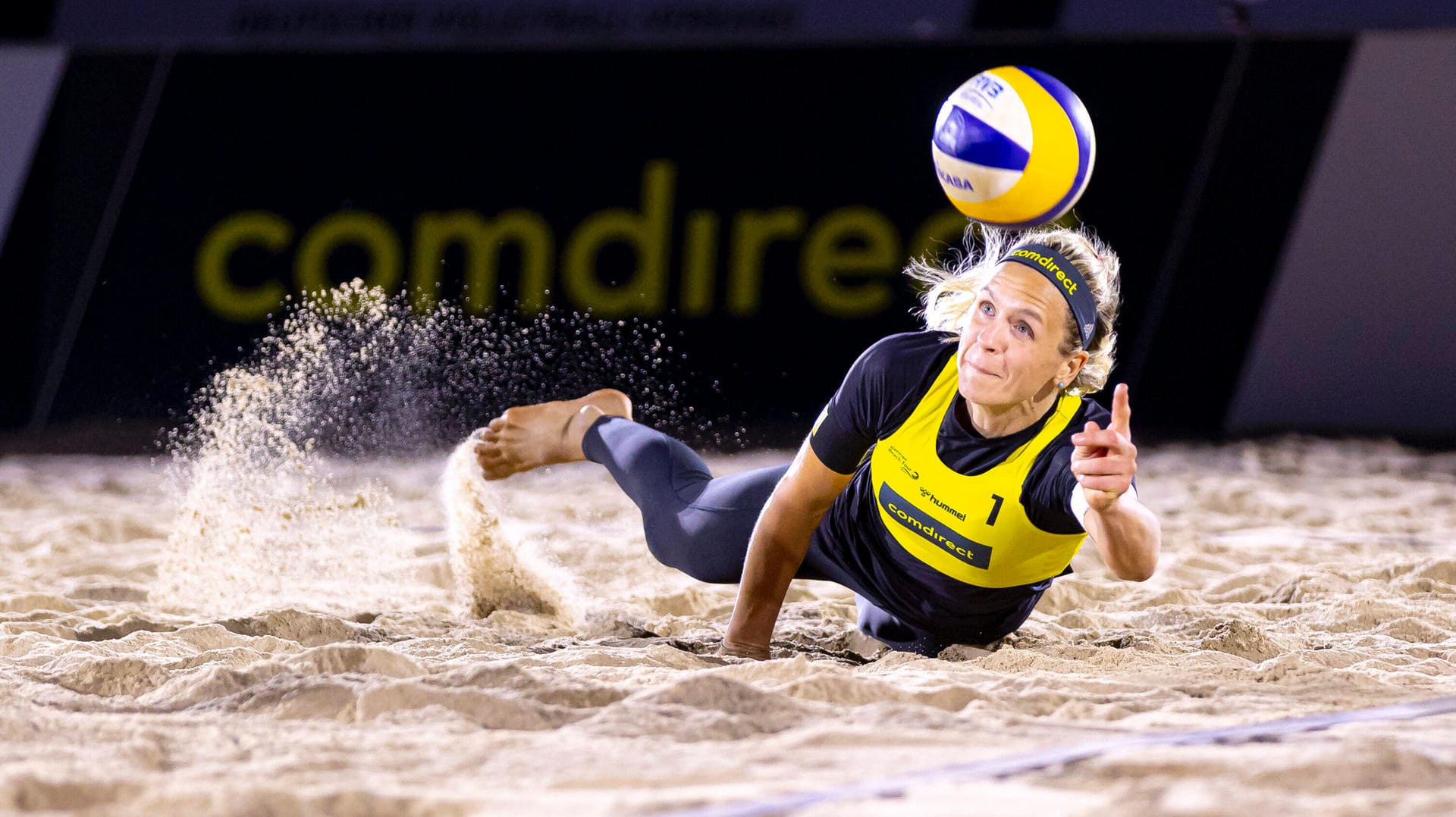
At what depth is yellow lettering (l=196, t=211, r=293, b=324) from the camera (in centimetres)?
794

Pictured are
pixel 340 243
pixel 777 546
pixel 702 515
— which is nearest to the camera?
pixel 777 546

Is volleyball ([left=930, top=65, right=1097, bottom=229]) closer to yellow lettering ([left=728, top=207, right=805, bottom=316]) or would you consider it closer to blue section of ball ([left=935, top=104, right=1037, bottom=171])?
blue section of ball ([left=935, top=104, right=1037, bottom=171])

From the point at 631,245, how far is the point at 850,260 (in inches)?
47.3

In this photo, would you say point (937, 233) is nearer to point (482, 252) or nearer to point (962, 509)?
point (482, 252)

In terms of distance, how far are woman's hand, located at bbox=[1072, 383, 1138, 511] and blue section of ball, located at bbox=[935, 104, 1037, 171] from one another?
736 mm

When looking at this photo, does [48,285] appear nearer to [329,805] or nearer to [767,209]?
[767,209]

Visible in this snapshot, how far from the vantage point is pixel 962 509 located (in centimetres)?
296

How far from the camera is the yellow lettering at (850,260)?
7676 millimetres

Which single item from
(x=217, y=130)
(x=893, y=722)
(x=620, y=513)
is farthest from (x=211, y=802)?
(x=217, y=130)

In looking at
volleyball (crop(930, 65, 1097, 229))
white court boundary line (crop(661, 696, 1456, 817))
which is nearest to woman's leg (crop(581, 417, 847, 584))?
volleyball (crop(930, 65, 1097, 229))

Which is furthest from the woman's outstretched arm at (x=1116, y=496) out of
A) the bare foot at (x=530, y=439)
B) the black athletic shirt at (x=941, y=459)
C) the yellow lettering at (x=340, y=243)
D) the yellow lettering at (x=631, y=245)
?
the yellow lettering at (x=340, y=243)

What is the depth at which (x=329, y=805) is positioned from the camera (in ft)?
6.24

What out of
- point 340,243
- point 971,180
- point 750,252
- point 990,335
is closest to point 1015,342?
point 990,335

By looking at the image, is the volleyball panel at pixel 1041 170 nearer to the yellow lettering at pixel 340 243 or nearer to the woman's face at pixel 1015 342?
the woman's face at pixel 1015 342
